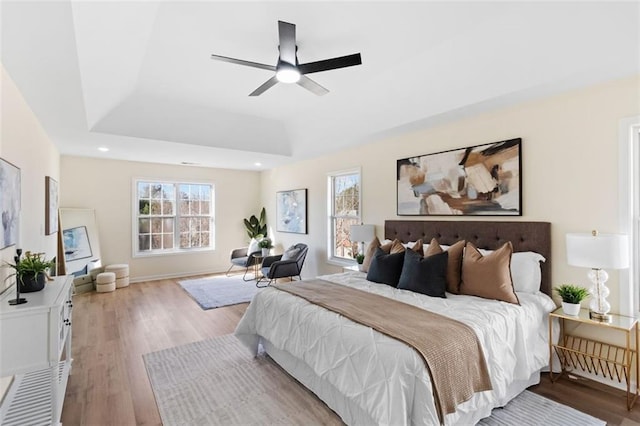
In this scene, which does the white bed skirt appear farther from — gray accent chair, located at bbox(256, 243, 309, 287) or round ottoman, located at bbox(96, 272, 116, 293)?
round ottoman, located at bbox(96, 272, 116, 293)

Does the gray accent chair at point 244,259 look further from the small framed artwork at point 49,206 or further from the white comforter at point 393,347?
the white comforter at point 393,347

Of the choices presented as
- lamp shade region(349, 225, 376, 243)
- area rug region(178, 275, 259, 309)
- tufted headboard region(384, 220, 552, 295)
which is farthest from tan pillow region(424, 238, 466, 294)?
area rug region(178, 275, 259, 309)

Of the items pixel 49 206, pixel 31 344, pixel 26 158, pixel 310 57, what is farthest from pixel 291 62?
pixel 49 206

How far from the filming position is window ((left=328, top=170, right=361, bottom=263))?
203 inches

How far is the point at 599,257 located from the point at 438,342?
151 cm

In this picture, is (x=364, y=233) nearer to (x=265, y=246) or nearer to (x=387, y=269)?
(x=387, y=269)

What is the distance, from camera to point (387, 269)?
3246mm

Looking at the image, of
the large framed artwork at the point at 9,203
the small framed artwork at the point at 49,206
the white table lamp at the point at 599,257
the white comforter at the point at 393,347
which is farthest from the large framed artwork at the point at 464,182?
the small framed artwork at the point at 49,206

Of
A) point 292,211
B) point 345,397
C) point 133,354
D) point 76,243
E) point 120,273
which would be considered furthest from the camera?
point 292,211

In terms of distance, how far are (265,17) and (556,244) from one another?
10.5 feet

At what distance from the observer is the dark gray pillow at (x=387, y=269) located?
3203 mm

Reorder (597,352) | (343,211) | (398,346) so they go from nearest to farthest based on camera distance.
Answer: (398,346)
(597,352)
(343,211)

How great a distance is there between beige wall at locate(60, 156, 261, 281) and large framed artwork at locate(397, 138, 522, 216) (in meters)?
4.60

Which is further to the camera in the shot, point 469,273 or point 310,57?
point 310,57
